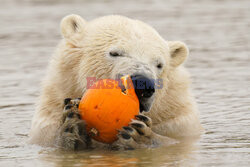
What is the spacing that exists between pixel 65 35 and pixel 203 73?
14.9 ft

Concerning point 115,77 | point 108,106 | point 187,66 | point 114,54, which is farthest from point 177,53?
point 187,66

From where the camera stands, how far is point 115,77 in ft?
21.4

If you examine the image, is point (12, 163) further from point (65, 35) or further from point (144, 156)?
point (65, 35)

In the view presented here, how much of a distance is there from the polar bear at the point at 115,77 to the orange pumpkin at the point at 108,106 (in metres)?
0.09

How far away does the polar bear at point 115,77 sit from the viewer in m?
6.35

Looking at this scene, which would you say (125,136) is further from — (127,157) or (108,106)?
(108,106)

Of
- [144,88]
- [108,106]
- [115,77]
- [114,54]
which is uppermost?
[114,54]

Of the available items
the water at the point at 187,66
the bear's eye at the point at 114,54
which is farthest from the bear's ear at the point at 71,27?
the water at the point at 187,66

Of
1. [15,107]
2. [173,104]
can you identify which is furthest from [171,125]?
[15,107]

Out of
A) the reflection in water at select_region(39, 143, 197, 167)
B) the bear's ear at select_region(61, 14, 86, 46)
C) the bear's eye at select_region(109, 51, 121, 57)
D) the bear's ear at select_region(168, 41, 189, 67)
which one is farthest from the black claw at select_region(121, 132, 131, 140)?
the bear's ear at select_region(61, 14, 86, 46)

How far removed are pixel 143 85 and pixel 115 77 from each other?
0.56 metres

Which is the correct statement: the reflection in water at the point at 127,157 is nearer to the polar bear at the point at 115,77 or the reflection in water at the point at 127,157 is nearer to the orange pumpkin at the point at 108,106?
the polar bear at the point at 115,77

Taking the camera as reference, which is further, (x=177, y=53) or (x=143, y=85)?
(x=177, y=53)

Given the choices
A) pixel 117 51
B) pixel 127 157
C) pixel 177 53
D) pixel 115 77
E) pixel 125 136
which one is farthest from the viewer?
pixel 177 53
